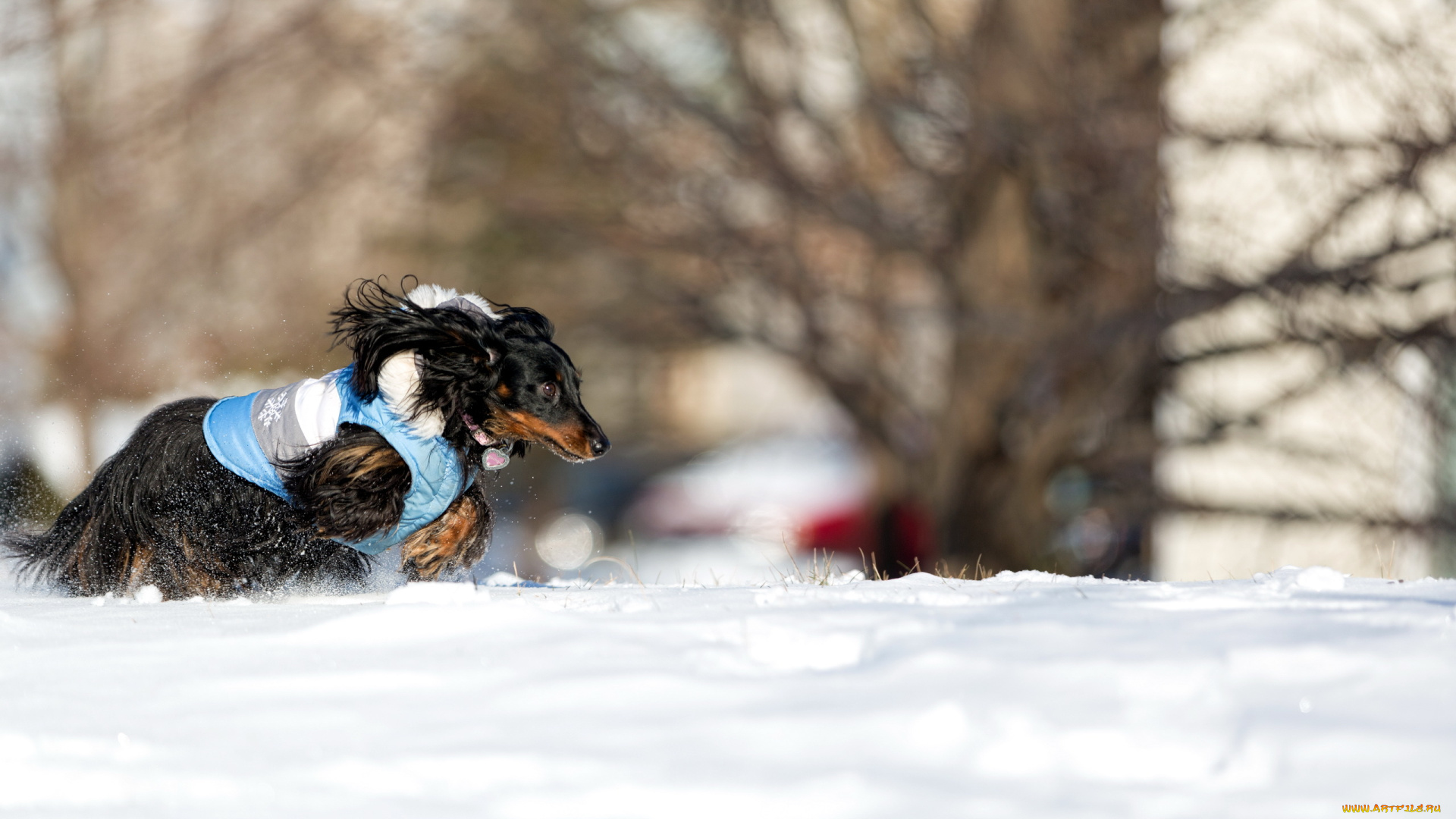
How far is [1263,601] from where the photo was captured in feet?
11.5

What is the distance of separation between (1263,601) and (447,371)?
8.98ft

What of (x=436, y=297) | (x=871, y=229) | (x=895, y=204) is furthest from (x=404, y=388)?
(x=895, y=204)

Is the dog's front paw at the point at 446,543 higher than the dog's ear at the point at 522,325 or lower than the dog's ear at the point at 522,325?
lower

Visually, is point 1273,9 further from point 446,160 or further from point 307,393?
point 307,393

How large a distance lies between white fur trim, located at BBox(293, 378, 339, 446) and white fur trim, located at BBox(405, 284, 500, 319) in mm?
463

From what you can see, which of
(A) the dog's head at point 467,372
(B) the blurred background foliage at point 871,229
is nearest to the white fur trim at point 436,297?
(A) the dog's head at point 467,372

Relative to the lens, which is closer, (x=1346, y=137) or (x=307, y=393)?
(x=307, y=393)

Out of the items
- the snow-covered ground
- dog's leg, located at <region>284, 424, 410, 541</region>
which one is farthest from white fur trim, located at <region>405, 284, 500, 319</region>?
the snow-covered ground

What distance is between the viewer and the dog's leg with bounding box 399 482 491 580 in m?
4.81

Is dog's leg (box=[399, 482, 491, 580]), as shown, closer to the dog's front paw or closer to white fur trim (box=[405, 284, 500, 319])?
the dog's front paw

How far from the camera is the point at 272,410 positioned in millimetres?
4539

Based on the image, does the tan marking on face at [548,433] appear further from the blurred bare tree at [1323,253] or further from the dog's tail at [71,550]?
the blurred bare tree at [1323,253]

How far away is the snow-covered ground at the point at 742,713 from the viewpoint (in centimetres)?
234

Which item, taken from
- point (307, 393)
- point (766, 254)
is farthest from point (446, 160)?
point (307, 393)
